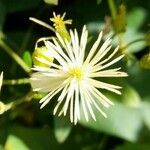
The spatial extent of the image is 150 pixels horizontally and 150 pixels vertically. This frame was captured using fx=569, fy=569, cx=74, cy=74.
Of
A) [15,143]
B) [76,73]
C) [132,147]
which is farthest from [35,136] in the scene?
[76,73]

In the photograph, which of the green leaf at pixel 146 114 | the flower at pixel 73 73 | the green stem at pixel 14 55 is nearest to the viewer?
the flower at pixel 73 73

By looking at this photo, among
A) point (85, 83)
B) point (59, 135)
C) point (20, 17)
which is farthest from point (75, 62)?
point (20, 17)

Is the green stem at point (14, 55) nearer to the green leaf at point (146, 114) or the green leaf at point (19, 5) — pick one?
the green leaf at point (19, 5)

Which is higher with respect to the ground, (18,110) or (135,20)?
(135,20)

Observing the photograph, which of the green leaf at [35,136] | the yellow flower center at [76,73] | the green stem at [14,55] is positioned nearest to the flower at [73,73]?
the yellow flower center at [76,73]

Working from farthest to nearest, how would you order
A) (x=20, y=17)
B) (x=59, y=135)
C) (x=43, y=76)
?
(x=20, y=17) < (x=59, y=135) < (x=43, y=76)

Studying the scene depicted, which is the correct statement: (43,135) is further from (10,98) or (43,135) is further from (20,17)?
(20,17)

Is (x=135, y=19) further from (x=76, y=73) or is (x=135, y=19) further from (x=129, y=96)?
(x=76, y=73)
